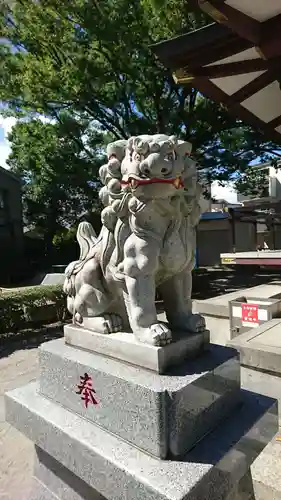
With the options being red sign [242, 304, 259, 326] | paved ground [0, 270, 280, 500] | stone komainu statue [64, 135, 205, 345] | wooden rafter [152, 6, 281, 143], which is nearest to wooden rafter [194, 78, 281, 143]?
wooden rafter [152, 6, 281, 143]

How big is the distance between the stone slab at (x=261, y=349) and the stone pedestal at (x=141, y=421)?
4.48ft

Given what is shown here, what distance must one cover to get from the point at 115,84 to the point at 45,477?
326 inches

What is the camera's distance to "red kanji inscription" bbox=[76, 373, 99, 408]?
198 centimetres

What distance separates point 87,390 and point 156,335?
1.88ft

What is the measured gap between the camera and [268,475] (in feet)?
7.70

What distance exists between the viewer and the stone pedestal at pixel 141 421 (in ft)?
5.37

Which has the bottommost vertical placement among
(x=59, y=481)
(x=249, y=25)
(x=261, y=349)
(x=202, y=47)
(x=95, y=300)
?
(x=59, y=481)

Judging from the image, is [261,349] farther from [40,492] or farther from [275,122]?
[275,122]

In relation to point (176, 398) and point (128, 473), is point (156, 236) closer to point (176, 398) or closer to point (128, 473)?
point (176, 398)

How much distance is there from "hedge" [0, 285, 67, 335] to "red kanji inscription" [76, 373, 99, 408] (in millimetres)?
4937

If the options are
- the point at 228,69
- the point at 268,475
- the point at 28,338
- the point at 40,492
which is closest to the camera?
the point at 40,492

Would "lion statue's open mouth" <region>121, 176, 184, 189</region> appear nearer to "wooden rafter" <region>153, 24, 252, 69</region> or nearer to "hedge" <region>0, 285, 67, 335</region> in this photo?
"wooden rafter" <region>153, 24, 252, 69</region>

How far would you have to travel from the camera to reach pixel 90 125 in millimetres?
9852

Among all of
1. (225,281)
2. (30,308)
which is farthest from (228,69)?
(225,281)
